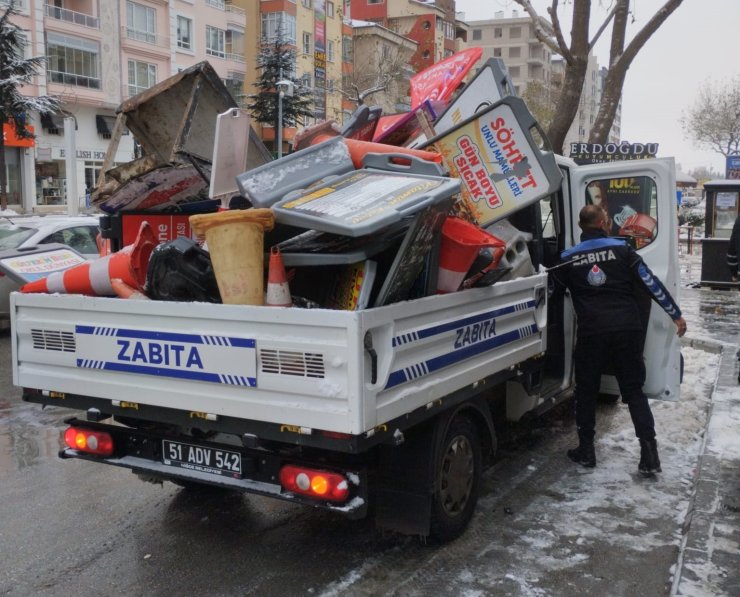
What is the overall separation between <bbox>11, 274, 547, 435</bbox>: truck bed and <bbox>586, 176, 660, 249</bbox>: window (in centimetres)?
216

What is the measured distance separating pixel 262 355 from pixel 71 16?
37218mm

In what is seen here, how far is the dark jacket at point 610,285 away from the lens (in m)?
5.26

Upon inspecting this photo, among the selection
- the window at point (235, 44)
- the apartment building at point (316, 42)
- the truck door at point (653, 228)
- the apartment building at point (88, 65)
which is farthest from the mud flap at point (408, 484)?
the window at point (235, 44)

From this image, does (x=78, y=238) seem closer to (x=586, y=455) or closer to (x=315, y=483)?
(x=586, y=455)

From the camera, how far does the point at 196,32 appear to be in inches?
1682

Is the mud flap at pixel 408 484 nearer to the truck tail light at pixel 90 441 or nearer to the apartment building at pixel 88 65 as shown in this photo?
the truck tail light at pixel 90 441

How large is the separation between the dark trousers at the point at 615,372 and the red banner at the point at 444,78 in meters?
2.44

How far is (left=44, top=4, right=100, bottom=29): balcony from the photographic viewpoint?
34.6 meters

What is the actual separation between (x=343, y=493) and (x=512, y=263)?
2105 millimetres

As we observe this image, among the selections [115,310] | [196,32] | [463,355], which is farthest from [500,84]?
[196,32]

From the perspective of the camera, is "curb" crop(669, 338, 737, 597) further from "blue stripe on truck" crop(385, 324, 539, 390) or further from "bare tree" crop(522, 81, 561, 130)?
"bare tree" crop(522, 81, 561, 130)

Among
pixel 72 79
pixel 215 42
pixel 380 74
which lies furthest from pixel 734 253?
pixel 215 42

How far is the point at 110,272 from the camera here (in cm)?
418

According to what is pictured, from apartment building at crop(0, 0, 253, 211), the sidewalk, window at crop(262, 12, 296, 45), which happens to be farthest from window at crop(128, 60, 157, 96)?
the sidewalk
